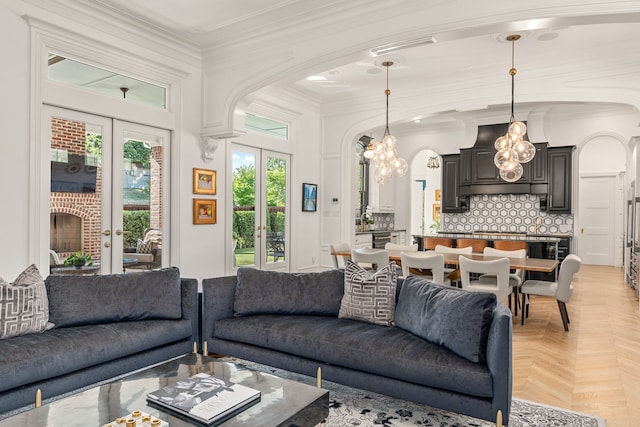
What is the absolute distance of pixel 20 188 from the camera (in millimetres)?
3961

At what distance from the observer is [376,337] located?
285 centimetres

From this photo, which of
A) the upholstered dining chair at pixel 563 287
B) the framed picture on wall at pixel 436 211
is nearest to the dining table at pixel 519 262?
the upholstered dining chair at pixel 563 287

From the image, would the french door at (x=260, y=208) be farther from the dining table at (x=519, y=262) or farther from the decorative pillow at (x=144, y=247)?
the dining table at (x=519, y=262)

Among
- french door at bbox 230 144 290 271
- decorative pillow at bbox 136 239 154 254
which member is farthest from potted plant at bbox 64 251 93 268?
french door at bbox 230 144 290 271

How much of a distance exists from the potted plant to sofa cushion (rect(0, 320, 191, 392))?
1552 mm

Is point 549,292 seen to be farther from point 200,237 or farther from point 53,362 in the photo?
point 53,362

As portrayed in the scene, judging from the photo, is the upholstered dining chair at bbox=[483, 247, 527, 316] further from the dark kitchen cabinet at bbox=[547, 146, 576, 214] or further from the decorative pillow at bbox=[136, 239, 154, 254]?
the decorative pillow at bbox=[136, 239, 154, 254]

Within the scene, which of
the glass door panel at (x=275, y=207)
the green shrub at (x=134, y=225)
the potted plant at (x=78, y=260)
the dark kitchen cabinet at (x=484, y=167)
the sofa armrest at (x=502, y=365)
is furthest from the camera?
the dark kitchen cabinet at (x=484, y=167)

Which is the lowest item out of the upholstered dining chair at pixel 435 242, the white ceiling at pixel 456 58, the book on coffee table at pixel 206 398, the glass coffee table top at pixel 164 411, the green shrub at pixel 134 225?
the glass coffee table top at pixel 164 411

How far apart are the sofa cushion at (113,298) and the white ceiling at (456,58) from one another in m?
2.77

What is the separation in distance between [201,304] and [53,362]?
3.84 ft

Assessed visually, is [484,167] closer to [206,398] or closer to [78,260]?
[78,260]

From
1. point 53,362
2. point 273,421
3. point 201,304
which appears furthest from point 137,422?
point 201,304

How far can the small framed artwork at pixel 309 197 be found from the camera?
25.0 feet
